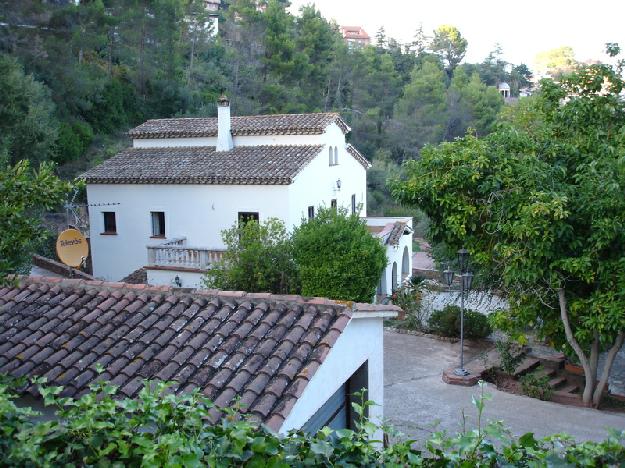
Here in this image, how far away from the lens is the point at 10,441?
2711mm

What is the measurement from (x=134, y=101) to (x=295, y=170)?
20828 millimetres

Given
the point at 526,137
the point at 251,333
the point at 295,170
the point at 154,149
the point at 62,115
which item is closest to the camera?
the point at 251,333

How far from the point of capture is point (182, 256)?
1769 cm

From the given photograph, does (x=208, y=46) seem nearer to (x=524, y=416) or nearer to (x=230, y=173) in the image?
(x=230, y=173)

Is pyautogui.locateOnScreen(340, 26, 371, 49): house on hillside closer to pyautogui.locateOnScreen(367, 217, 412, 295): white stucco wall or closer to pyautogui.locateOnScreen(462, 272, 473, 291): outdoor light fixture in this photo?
pyautogui.locateOnScreen(367, 217, 412, 295): white stucco wall

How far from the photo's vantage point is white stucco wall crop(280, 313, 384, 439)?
196 inches

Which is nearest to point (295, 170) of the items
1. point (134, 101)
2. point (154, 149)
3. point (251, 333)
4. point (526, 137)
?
point (154, 149)

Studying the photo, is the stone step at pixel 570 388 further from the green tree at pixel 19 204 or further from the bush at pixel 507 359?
the green tree at pixel 19 204

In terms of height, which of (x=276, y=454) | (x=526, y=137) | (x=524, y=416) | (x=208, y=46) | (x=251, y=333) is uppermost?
(x=208, y=46)

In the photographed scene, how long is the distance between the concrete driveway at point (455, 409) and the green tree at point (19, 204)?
5.82 metres

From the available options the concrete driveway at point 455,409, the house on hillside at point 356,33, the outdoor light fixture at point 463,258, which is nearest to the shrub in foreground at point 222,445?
the concrete driveway at point 455,409

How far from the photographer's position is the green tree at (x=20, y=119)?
20953mm

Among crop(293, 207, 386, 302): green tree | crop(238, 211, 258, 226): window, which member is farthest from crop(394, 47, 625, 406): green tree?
crop(238, 211, 258, 226): window

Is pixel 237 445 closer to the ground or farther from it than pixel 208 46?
closer to the ground
